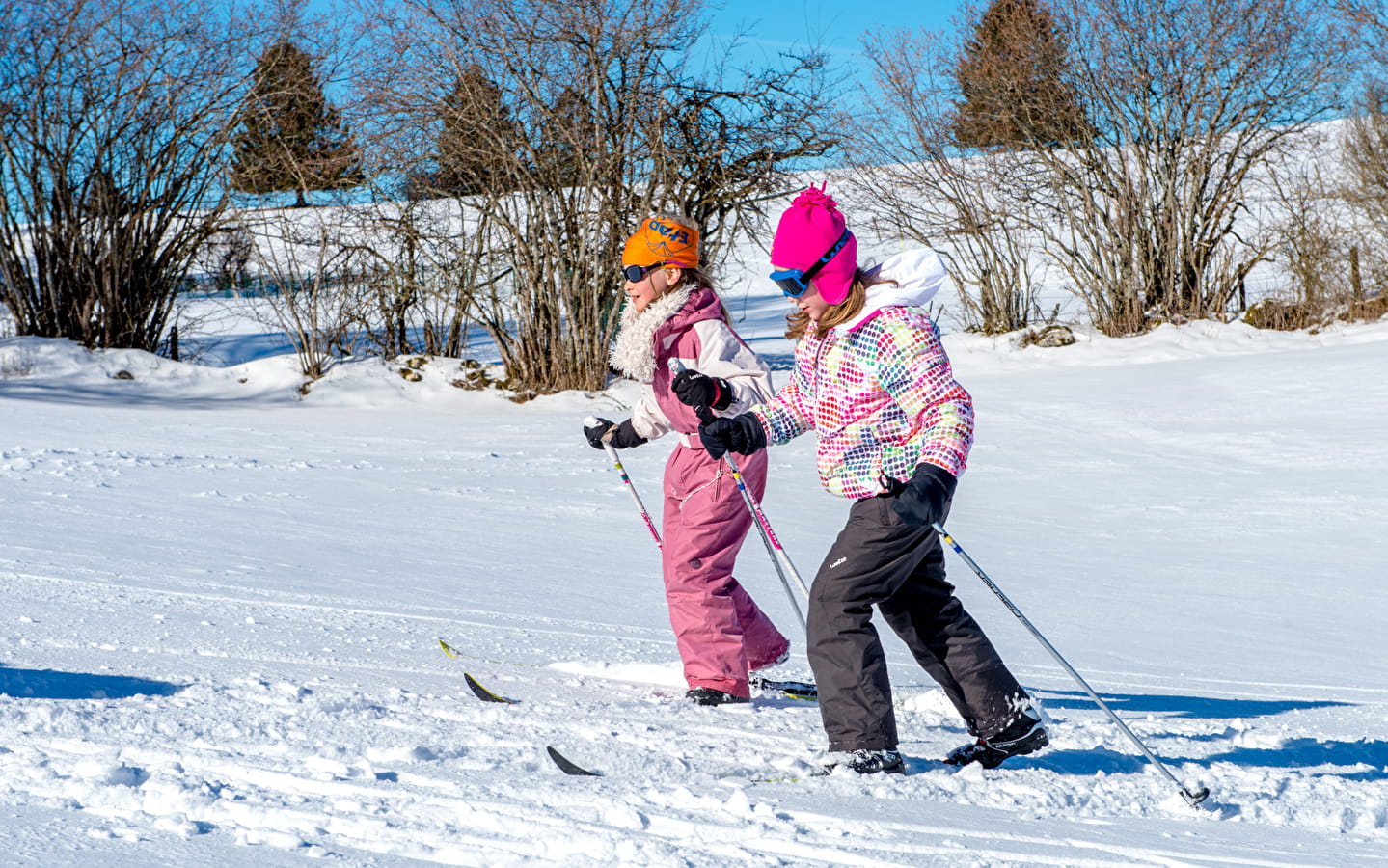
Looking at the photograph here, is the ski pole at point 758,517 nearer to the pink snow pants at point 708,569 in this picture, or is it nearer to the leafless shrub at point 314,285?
the pink snow pants at point 708,569

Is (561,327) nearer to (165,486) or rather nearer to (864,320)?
(165,486)

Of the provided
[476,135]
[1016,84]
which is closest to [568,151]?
[476,135]

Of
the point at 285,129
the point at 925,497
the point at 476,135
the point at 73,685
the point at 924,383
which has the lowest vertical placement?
the point at 73,685

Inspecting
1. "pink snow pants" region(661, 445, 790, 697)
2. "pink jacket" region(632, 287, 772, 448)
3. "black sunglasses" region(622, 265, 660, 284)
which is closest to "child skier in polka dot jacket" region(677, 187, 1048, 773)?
"pink jacket" region(632, 287, 772, 448)

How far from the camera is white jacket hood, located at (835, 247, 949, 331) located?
274 centimetres

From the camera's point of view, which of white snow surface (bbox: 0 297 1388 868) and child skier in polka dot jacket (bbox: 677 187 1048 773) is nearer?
white snow surface (bbox: 0 297 1388 868)

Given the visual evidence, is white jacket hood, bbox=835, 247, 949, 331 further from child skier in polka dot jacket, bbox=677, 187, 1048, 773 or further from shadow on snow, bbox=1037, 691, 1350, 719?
shadow on snow, bbox=1037, 691, 1350, 719

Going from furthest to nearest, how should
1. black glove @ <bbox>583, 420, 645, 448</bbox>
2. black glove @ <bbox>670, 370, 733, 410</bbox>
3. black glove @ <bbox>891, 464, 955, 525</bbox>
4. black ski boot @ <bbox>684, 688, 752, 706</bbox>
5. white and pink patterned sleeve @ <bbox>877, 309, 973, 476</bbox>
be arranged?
black glove @ <bbox>583, 420, 645, 448</bbox>
black ski boot @ <bbox>684, 688, 752, 706</bbox>
black glove @ <bbox>670, 370, 733, 410</bbox>
white and pink patterned sleeve @ <bbox>877, 309, 973, 476</bbox>
black glove @ <bbox>891, 464, 955, 525</bbox>

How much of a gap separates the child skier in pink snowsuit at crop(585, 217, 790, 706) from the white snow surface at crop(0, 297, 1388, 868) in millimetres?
204

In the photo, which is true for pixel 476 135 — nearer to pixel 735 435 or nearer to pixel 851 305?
pixel 735 435

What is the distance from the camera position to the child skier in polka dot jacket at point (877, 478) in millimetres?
2686

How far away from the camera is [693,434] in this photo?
353 cm

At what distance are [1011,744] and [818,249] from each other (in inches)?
50.0

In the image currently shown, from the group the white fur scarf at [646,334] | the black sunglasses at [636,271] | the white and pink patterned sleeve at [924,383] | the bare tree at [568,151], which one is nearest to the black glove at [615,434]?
the white fur scarf at [646,334]
